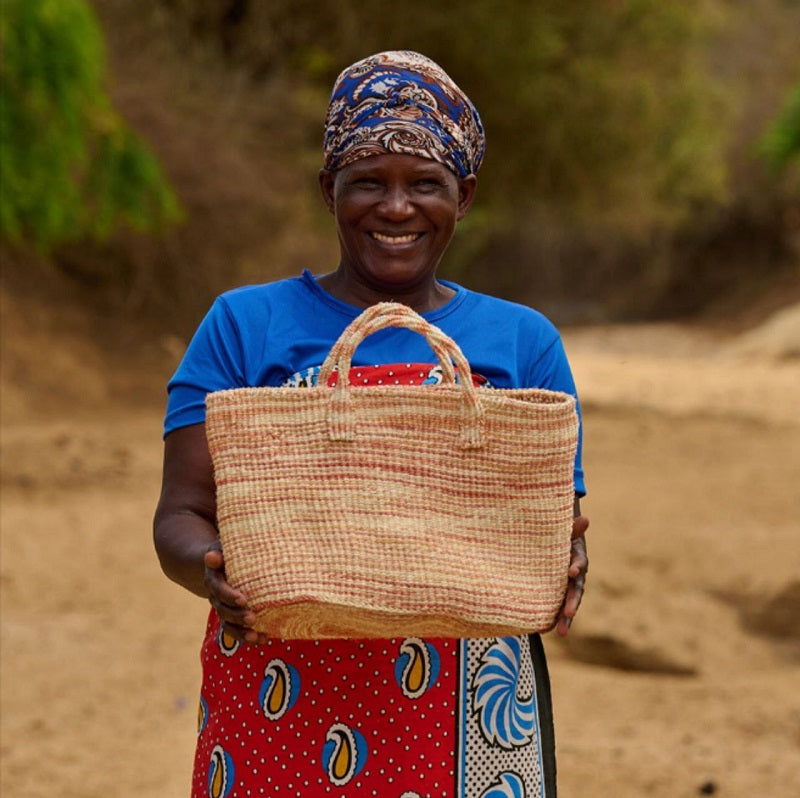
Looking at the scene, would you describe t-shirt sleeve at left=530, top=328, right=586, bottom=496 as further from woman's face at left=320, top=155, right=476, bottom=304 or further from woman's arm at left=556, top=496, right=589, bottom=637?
woman's face at left=320, top=155, right=476, bottom=304

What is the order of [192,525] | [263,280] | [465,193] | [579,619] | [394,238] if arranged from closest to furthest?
[192,525] → [394,238] → [465,193] → [579,619] → [263,280]

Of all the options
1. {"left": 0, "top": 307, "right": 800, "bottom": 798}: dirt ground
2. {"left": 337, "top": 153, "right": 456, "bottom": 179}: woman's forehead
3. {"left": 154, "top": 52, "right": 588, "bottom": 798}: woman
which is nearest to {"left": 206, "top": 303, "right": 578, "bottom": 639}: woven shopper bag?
{"left": 154, "top": 52, "right": 588, "bottom": 798}: woman

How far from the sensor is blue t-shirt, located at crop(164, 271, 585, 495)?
71.2 inches

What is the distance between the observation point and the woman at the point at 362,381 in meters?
1.81

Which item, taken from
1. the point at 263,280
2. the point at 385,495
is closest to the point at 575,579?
the point at 385,495

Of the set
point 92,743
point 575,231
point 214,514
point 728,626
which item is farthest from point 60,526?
point 575,231

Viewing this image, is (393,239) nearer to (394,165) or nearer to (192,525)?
(394,165)

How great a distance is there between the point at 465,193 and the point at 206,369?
0.50 m

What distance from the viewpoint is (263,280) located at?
35.7 ft

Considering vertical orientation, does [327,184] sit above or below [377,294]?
above

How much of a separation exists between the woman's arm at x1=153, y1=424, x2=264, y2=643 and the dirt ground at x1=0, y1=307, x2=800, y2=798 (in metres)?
2.14

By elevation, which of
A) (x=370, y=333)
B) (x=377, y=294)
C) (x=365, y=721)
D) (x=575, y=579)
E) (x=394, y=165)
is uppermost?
(x=394, y=165)

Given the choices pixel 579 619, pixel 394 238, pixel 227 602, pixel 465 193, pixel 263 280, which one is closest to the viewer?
pixel 227 602

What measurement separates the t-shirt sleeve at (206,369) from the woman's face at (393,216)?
21 centimetres
